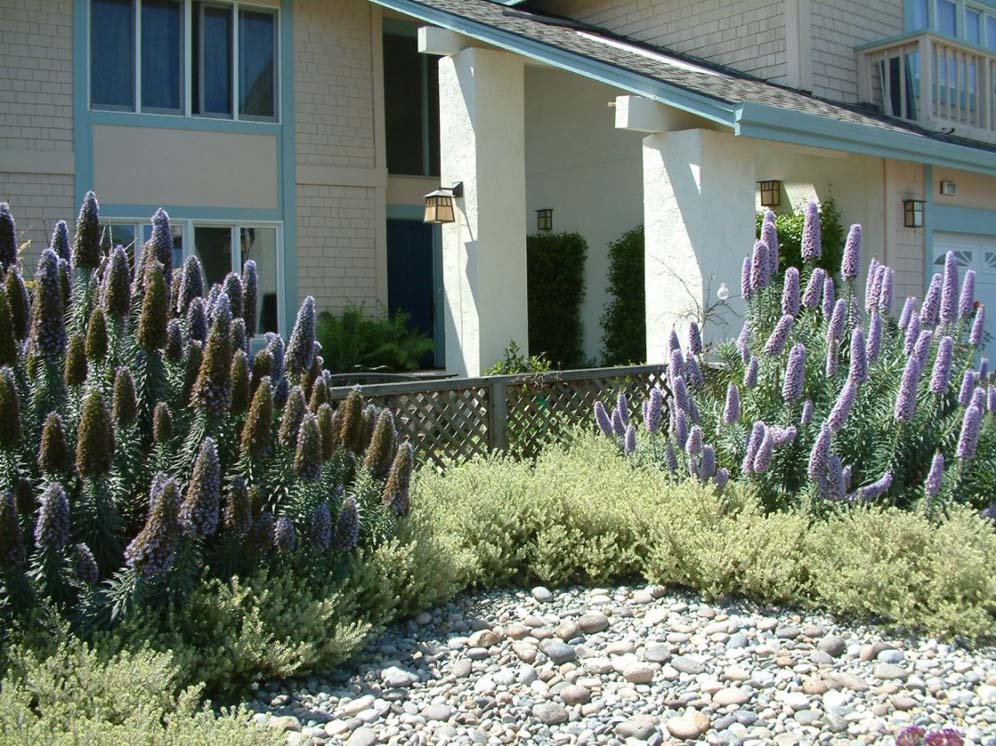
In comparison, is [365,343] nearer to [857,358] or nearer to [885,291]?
[885,291]

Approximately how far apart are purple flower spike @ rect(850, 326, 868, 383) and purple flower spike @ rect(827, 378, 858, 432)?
3.5 inches

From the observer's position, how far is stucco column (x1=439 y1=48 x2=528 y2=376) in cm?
1055

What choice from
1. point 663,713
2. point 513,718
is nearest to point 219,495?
point 513,718


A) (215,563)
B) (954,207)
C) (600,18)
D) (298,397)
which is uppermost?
(600,18)

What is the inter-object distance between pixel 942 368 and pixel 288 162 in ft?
32.6

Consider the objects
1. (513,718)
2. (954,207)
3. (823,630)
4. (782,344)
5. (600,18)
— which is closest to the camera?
(513,718)

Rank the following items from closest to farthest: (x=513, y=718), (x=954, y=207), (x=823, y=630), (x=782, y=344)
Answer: (x=513, y=718) < (x=823, y=630) < (x=782, y=344) < (x=954, y=207)

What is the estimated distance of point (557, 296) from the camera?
46.5 feet

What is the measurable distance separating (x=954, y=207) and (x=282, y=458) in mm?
10496

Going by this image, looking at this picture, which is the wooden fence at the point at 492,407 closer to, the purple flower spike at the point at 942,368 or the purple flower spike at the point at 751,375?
the purple flower spike at the point at 751,375

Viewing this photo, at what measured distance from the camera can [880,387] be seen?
20.4 feet

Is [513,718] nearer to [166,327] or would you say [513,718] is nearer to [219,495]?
[219,495]

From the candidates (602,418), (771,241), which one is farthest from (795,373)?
(602,418)

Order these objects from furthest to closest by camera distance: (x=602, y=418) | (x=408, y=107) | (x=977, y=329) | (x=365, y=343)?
(x=408, y=107) < (x=365, y=343) < (x=602, y=418) < (x=977, y=329)
